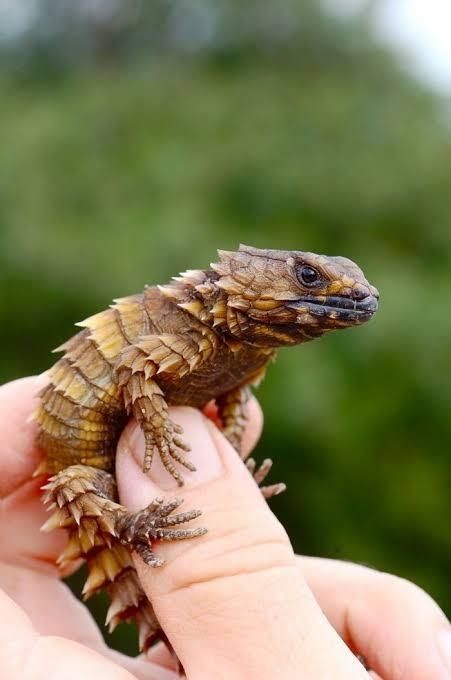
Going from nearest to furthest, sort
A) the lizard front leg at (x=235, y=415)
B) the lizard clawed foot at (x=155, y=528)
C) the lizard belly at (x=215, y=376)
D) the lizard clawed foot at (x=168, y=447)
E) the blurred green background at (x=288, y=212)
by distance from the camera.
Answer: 1. the lizard clawed foot at (x=155, y=528)
2. the lizard clawed foot at (x=168, y=447)
3. the lizard belly at (x=215, y=376)
4. the lizard front leg at (x=235, y=415)
5. the blurred green background at (x=288, y=212)

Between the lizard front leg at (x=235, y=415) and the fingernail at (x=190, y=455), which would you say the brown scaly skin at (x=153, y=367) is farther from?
the lizard front leg at (x=235, y=415)

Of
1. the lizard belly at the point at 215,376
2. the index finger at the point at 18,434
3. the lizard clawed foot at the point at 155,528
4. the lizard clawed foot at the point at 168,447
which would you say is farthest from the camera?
the index finger at the point at 18,434

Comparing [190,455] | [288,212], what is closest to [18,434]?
[190,455]

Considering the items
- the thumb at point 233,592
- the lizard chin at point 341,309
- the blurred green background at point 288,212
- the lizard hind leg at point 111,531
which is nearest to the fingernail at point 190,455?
the thumb at point 233,592

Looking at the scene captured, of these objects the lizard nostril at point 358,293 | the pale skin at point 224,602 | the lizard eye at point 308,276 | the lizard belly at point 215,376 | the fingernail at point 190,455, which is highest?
the lizard eye at point 308,276

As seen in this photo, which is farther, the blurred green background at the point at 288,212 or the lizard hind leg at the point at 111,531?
the blurred green background at the point at 288,212

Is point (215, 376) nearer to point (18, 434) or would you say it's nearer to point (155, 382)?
point (155, 382)

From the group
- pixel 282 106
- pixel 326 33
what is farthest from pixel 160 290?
pixel 326 33

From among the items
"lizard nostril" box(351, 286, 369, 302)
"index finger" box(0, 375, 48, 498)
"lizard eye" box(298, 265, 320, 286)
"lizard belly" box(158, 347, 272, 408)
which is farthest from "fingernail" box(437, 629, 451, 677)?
"index finger" box(0, 375, 48, 498)
